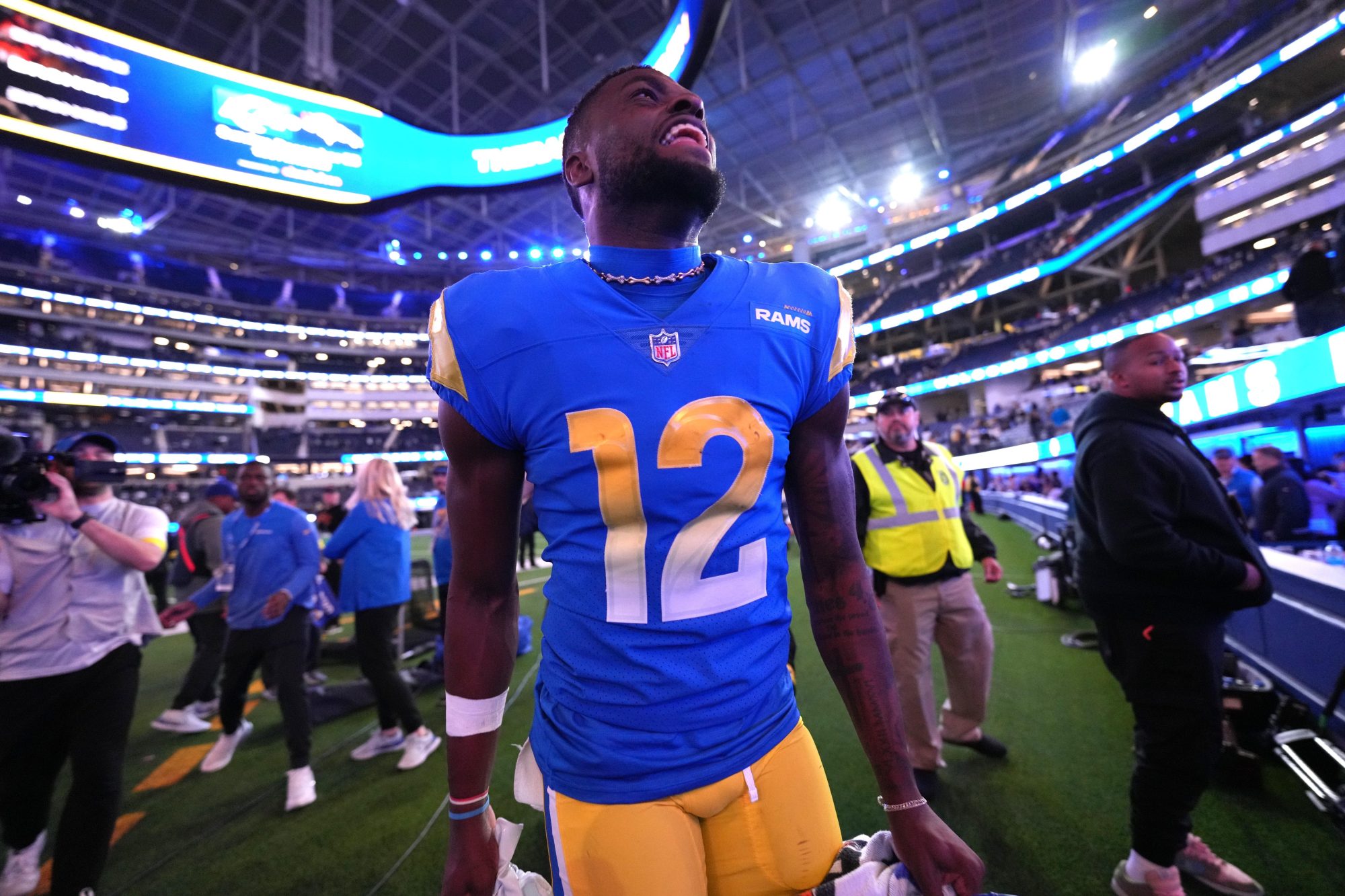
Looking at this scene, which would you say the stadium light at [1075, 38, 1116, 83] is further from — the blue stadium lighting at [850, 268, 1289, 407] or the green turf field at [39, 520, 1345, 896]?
the green turf field at [39, 520, 1345, 896]

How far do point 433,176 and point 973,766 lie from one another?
7.26 metres

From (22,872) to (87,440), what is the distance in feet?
7.15

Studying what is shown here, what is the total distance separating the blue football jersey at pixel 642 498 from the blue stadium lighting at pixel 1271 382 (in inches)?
101

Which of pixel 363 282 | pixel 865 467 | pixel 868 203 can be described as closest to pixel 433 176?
pixel 865 467

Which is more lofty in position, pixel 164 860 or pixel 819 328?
pixel 819 328

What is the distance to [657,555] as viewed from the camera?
3.02ft

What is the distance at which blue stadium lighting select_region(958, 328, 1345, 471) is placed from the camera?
5.77 meters

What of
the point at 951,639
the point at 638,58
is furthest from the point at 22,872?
the point at 638,58

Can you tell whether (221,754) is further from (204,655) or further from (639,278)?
(639,278)

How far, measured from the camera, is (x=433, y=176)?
5988 mm

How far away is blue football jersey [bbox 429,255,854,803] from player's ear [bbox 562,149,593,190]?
28 centimetres

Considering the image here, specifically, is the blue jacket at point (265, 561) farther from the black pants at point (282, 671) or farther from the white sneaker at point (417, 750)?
the white sneaker at point (417, 750)

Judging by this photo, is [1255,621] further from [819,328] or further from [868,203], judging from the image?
[868,203]

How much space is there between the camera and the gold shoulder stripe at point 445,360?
982 millimetres
